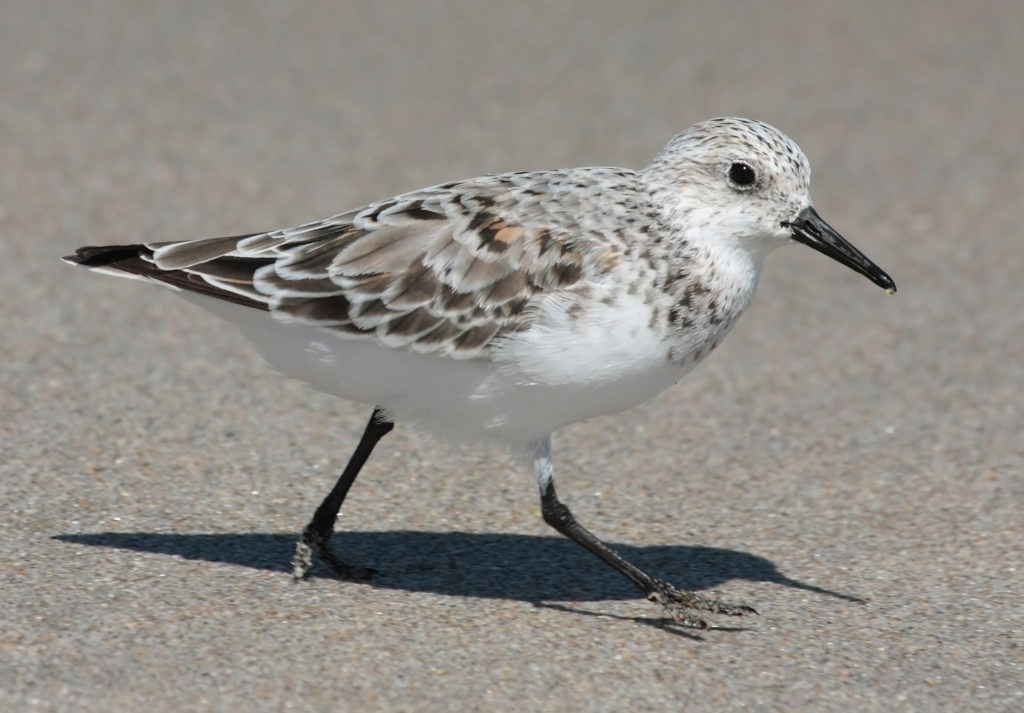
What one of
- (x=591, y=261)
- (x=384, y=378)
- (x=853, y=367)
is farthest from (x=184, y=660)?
(x=853, y=367)

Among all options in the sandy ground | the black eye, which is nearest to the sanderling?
the black eye

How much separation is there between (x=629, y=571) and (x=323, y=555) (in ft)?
3.46

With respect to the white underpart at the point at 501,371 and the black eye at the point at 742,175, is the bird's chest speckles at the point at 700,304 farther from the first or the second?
the black eye at the point at 742,175

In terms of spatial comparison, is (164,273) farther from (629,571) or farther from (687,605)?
(687,605)

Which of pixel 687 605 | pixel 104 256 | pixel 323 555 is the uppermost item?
pixel 104 256

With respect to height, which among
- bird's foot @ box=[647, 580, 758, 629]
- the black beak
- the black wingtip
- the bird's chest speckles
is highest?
the black beak

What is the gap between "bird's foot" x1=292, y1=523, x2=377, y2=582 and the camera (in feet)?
16.9

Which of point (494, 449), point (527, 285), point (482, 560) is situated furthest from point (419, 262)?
point (494, 449)

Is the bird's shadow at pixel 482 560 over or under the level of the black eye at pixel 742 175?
under

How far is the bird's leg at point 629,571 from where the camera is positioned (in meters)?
4.97

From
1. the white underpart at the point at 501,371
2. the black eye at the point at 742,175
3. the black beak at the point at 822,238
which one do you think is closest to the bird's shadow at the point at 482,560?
the white underpart at the point at 501,371

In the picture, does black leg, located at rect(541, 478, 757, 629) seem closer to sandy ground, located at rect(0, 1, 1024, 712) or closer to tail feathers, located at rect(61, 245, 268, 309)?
sandy ground, located at rect(0, 1, 1024, 712)

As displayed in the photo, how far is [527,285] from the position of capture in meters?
4.79

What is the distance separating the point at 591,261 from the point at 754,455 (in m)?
1.99
